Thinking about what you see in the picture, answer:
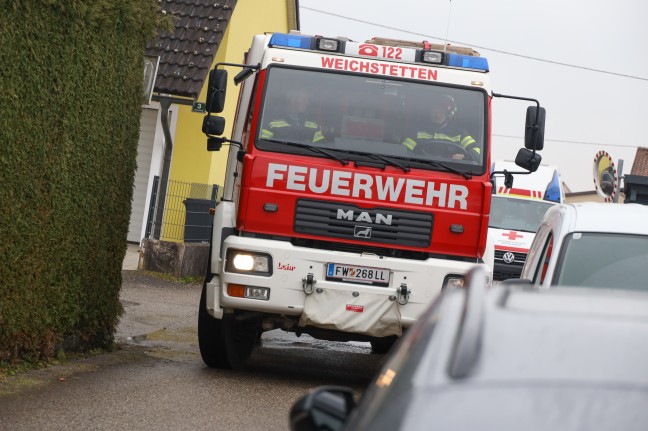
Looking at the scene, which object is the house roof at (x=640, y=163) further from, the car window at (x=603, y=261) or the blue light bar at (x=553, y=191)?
the car window at (x=603, y=261)

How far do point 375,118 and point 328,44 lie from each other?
0.81 meters

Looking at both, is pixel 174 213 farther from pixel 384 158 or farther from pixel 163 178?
pixel 384 158

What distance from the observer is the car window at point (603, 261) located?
8023 mm

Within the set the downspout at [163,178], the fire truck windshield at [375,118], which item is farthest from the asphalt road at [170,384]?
the downspout at [163,178]

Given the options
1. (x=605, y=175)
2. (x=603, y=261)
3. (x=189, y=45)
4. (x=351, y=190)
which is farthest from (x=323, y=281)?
(x=605, y=175)

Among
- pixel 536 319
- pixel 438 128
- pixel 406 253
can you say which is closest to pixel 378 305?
pixel 406 253

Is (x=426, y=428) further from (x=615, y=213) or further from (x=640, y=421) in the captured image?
(x=615, y=213)

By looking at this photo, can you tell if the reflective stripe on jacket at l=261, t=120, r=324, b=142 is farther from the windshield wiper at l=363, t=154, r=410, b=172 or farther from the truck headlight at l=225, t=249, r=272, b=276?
the truck headlight at l=225, t=249, r=272, b=276

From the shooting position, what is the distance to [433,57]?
11.2 meters

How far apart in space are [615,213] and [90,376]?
173 inches

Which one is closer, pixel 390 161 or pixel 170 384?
pixel 170 384

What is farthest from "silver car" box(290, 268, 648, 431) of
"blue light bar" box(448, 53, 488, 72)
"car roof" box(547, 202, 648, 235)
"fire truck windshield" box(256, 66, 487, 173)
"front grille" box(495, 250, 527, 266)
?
"front grille" box(495, 250, 527, 266)

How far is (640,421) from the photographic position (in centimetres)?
286

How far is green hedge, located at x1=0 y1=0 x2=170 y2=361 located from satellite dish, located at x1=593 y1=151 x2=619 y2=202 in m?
14.6
